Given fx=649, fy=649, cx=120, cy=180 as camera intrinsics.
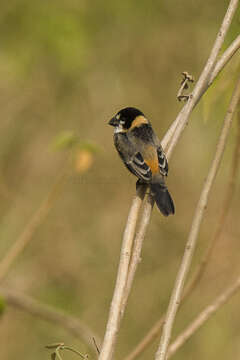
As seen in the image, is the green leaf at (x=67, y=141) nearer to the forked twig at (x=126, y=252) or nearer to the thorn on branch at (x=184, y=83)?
the thorn on branch at (x=184, y=83)

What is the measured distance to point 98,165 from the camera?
8961mm

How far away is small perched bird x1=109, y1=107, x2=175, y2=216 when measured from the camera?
13.0 ft

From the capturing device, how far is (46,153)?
29.9 ft

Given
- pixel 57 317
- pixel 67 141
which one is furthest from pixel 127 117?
pixel 57 317

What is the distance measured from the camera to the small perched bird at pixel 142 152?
3947 mm

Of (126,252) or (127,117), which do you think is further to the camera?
(127,117)

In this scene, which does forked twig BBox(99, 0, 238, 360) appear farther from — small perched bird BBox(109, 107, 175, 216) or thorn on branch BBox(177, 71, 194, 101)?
small perched bird BBox(109, 107, 175, 216)

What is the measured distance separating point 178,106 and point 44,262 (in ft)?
8.82

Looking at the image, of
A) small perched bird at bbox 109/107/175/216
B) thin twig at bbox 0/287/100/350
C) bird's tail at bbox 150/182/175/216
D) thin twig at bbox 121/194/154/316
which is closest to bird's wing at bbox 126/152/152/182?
small perched bird at bbox 109/107/175/216

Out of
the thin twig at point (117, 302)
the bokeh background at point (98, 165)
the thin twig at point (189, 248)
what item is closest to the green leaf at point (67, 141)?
the thin twig at point (189, 248)

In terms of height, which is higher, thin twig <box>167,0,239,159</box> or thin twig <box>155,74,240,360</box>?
thin twig <box>167,0,239,159</box>

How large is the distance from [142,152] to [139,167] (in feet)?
0.66

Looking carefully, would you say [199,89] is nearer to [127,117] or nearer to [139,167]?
[139,167]

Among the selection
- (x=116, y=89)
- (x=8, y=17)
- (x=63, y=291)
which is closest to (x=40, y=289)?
(x=63, y=291)
